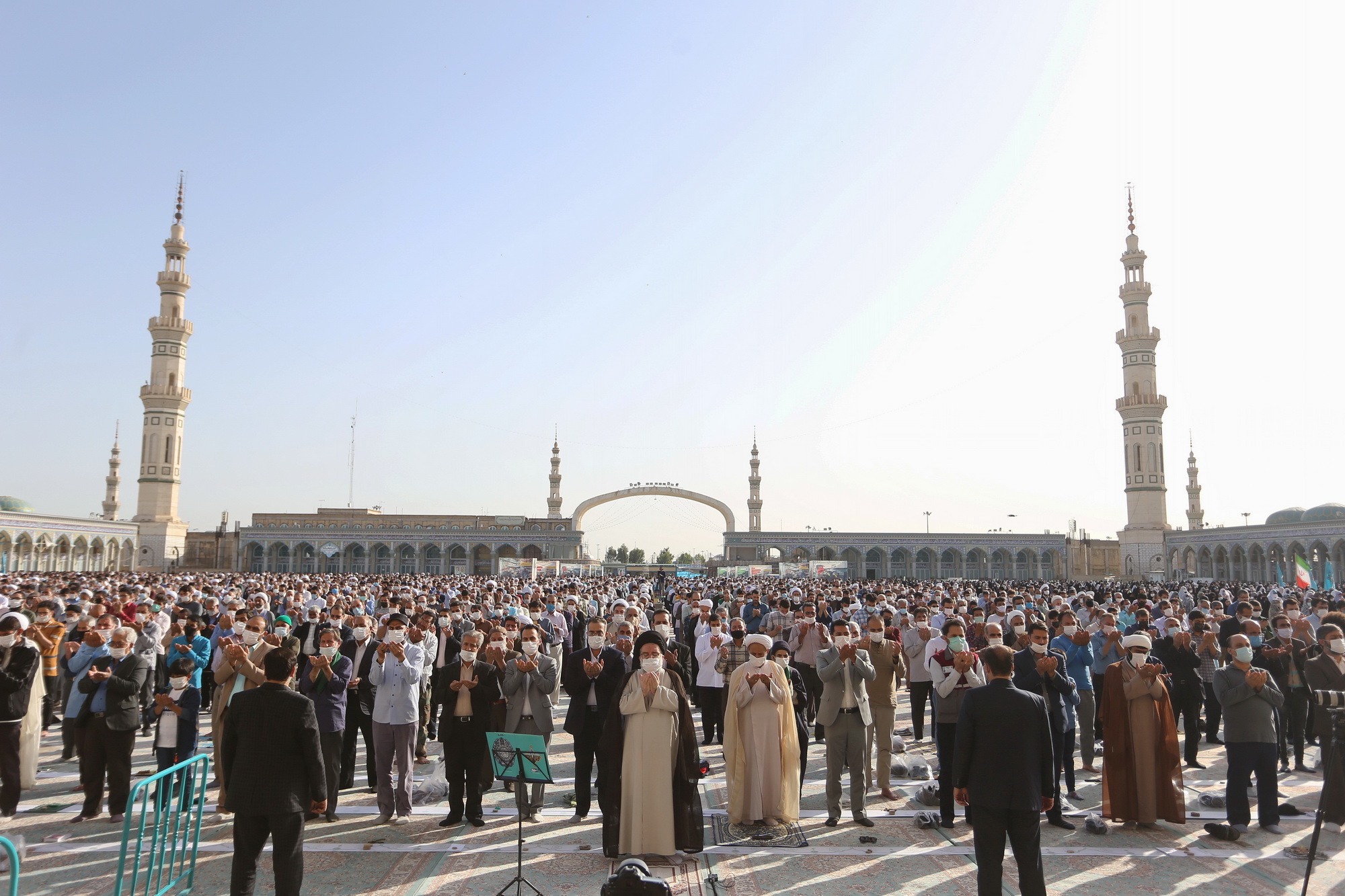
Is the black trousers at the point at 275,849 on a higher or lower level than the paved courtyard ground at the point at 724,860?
higher

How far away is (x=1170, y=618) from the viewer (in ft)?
37.2

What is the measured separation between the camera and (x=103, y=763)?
680cm

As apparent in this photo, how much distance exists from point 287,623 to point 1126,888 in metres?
8.61

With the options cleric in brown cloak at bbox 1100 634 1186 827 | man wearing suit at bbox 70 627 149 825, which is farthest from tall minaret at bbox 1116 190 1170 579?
man wearing suit at bbox 70 627 149 825

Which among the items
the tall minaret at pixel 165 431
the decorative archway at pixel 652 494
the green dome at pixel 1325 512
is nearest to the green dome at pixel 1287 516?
the green dome at pixel 1325 512

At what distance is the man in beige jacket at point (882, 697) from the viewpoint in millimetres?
7516

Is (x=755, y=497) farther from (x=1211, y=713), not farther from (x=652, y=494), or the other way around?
(x=1211, y=713)

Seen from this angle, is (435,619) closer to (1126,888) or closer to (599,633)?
(599,633)

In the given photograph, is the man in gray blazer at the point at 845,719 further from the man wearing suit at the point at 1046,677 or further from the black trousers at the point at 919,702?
the black trousers at the point at 919,702

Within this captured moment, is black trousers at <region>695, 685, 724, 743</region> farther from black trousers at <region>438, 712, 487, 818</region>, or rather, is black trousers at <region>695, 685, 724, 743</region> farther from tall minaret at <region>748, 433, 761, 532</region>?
tall minaret at <region>748, 433, 761, 532</region>

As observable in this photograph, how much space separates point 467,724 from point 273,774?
85.2 inches

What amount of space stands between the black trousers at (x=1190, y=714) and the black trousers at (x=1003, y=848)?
524cm

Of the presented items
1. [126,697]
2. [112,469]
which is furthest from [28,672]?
[112,469]

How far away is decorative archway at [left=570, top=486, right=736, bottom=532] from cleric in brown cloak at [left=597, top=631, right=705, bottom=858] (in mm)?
55819
